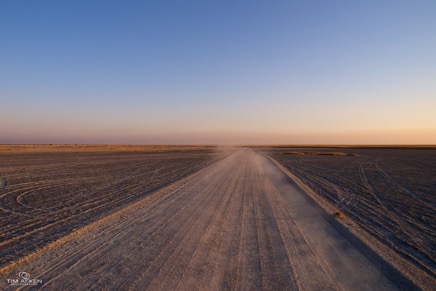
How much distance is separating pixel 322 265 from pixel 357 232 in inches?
91.9

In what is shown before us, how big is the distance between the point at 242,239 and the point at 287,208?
331 centimetres

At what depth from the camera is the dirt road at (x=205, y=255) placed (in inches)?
144

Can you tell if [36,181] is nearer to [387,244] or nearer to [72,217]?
[72,217]

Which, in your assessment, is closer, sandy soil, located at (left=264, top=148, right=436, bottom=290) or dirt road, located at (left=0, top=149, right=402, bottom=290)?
dirt road, located at (left=0, top=149, right=402, bottom=290)

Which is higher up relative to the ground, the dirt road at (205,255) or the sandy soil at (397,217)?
the dirt road at (205,255)

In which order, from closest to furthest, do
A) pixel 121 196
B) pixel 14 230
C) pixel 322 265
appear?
pixel 322 265 → pixel 14 230 → pixel 121 196

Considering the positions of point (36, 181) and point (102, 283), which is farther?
point (36, 181)

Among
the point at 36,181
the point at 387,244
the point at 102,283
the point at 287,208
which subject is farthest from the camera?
the point at 36,181

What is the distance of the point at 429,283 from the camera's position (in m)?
3.77

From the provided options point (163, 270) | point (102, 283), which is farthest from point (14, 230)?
point (163, 270)

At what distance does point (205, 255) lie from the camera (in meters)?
4.53

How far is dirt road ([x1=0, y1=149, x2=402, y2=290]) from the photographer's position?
3.66 m

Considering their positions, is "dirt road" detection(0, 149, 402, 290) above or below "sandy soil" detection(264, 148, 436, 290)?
above

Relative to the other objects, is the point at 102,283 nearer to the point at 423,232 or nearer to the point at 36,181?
the point at 423,232
